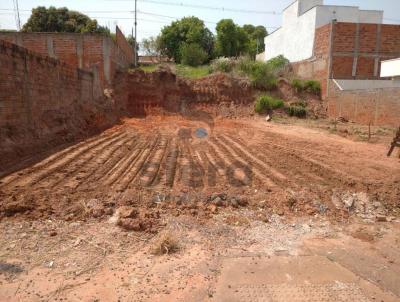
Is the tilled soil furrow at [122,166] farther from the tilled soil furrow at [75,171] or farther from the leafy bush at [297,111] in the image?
the leafy bush at [297,111]

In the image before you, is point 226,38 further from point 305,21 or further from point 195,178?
point 195,178

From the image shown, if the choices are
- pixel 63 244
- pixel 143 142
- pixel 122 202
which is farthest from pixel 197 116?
pixel 63 244

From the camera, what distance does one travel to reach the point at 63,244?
4.41 m

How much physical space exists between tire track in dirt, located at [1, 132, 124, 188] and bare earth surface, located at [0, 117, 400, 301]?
0.07ft

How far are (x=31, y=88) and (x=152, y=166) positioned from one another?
3994 mm

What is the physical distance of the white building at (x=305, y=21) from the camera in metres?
26.2

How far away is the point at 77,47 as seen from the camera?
59.6ft

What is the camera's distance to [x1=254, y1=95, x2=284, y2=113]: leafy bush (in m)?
21.1

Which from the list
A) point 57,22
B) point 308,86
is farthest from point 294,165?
point 57,22

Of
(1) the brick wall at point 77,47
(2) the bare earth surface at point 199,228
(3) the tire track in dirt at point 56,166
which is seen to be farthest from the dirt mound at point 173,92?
(2) the bare earth surface at point 199,228

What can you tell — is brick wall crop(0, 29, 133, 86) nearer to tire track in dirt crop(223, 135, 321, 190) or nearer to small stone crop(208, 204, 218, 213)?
tire track in dirt crop(223, 135, 321, 190)

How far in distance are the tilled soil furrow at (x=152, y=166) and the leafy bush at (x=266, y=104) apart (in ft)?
38.9

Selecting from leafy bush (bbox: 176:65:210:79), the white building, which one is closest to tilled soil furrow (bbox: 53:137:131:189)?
leafy bush (bbox: 176:65:210:79)

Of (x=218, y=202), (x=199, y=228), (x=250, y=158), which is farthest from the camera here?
(x=250, y=158)
